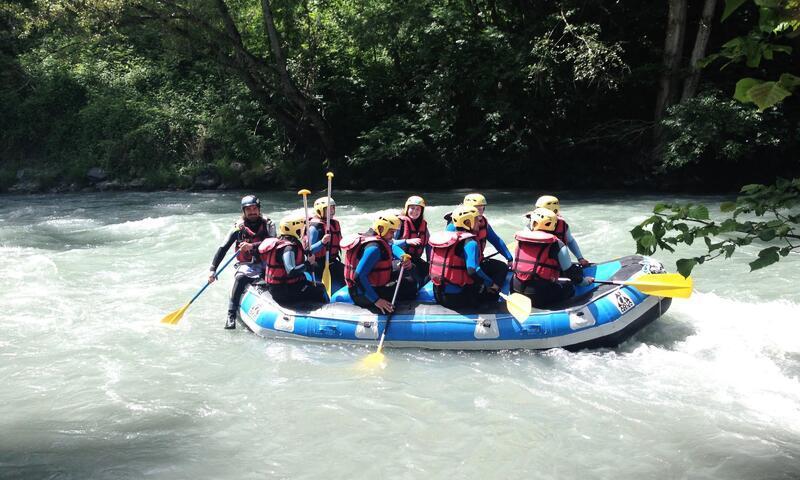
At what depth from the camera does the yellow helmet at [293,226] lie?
6.12 metres

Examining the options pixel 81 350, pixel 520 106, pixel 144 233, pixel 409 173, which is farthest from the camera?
pixel 409 173

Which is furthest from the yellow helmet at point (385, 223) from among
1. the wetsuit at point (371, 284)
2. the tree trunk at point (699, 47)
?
the tree trunk at point (699, 47)

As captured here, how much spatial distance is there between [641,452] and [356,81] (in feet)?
44.8

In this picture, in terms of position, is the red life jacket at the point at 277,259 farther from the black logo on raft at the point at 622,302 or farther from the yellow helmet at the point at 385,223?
the black logo on raft at the point at 622,302

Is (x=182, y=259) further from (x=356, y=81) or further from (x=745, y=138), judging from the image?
(x=745, y=138)

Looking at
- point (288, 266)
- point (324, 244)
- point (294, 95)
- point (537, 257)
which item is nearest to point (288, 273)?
point (288, 266)

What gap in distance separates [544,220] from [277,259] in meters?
2.21

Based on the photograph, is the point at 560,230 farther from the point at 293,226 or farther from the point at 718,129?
the point at 718,129

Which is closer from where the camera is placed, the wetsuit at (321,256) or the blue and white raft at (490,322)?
the blue and white raft at (490,322)

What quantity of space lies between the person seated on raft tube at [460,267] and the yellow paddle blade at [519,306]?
8.5 inches

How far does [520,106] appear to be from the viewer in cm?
1443

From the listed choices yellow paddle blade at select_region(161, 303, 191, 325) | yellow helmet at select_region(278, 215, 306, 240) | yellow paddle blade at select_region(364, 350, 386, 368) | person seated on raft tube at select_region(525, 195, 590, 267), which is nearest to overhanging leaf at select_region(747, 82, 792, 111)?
yellow paddle blade at select_region(364, 350, 386, 368)

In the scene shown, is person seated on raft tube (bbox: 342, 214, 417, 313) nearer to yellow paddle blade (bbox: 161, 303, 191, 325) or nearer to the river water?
the river water

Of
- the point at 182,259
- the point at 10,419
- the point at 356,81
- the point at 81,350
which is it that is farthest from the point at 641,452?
the point at 356,81
